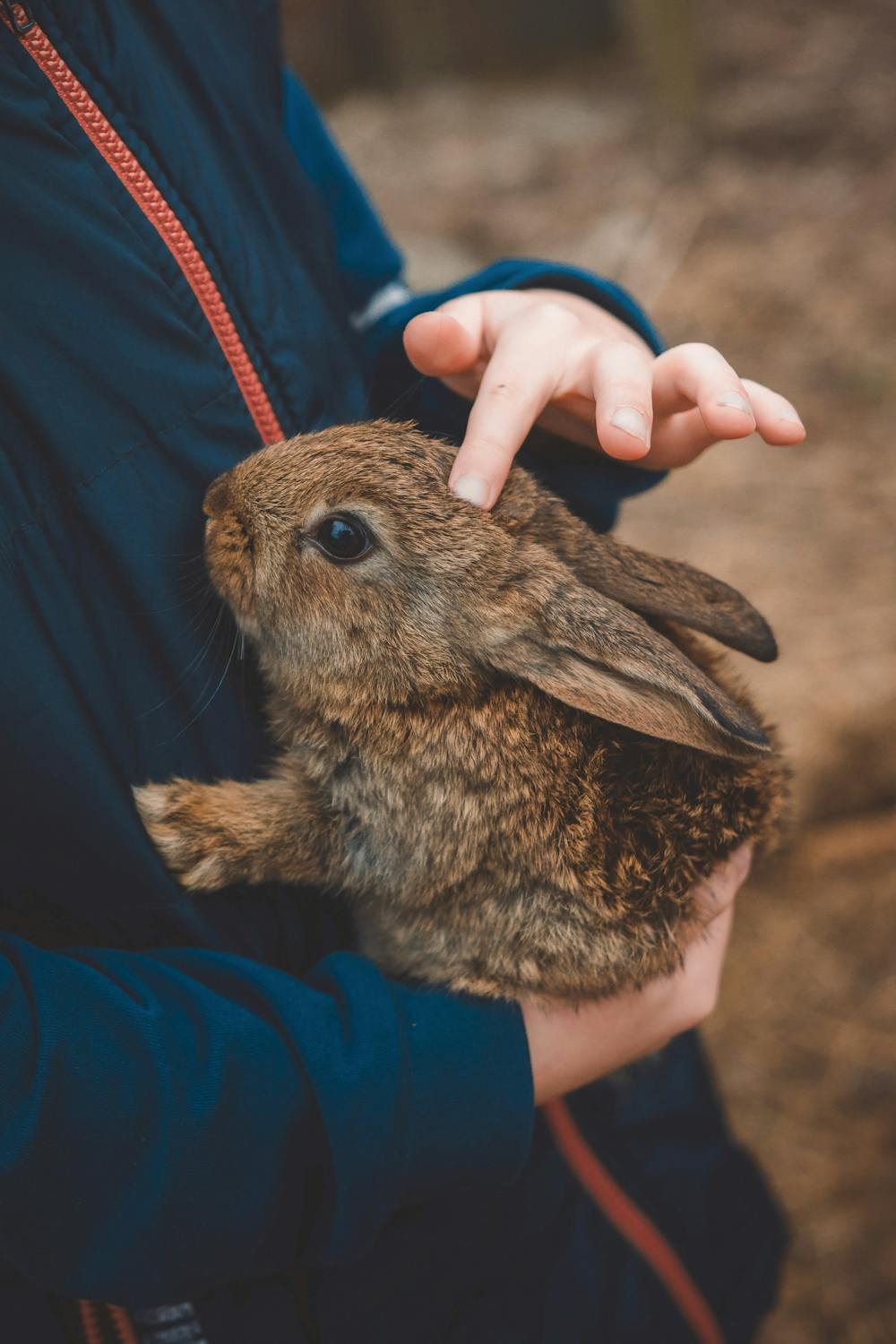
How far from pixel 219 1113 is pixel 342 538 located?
76 cm

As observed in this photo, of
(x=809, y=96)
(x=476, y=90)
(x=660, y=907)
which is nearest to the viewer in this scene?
(x=660, y=907)

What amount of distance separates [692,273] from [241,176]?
380 centimetres

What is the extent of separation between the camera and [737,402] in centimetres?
119

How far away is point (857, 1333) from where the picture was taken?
2.31 metres

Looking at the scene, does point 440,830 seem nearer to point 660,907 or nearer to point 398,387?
point 660,907

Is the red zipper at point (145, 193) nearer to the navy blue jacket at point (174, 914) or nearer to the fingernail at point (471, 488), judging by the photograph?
the navy blue jacket at point (174, 914)

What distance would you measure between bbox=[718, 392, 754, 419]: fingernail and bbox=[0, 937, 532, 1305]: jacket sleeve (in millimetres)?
781

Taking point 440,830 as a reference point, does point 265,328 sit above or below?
above

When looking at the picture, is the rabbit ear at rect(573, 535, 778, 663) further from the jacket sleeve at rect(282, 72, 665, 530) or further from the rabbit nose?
the rabbit nose

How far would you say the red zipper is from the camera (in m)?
1.09

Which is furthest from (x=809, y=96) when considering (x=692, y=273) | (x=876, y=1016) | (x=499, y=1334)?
(x=499, y=1334)

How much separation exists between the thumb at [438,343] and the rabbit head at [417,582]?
0.48 feet

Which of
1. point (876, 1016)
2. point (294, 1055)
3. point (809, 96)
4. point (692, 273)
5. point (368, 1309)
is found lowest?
point (368, 1309)

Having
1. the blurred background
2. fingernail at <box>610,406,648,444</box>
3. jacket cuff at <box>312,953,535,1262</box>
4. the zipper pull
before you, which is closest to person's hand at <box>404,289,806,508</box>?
fingernail at <box>610,406,648,444</box>
